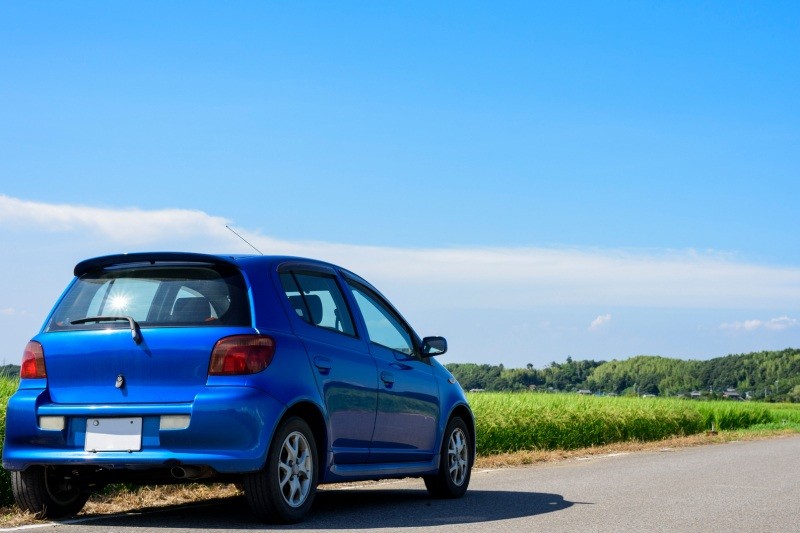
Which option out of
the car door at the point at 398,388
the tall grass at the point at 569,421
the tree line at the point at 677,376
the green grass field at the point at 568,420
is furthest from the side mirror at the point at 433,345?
the tree line at the point at 677,376

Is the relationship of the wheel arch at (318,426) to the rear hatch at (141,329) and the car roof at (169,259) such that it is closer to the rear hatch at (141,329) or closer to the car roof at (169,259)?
the rear hatch at (141,329)

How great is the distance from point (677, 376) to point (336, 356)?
272 feet

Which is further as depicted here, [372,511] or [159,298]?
[372,511]

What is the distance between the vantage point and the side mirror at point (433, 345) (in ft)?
33.9

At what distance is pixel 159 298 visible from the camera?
8.11 m

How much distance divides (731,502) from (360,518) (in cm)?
368

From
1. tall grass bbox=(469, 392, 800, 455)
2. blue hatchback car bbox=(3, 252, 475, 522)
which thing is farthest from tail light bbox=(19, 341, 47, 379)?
tall grass bbox=(469, 392, 800, 455)

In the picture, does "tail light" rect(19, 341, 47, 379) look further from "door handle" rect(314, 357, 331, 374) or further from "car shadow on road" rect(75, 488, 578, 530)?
"door handle" rect(314, 357, 331, 374)

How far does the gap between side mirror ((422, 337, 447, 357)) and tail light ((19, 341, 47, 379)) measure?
353 cm

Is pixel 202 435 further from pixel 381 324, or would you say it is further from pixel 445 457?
pixel 445 457

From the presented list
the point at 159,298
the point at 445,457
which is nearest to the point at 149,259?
the point at 159,298

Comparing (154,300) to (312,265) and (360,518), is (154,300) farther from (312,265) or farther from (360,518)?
(360,518)

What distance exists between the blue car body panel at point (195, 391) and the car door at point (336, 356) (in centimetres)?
2

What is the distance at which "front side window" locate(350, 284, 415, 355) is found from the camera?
9.57 metres
